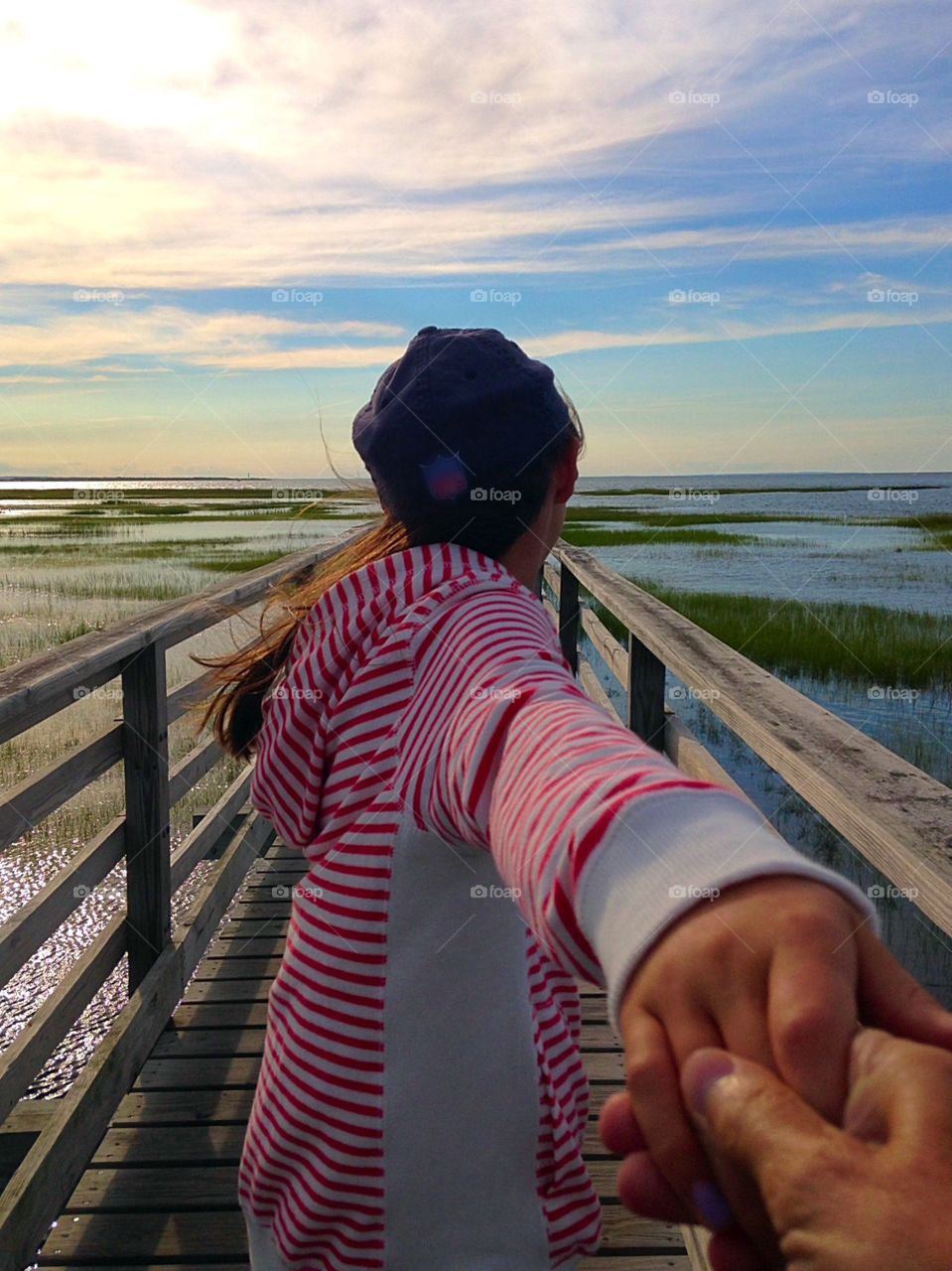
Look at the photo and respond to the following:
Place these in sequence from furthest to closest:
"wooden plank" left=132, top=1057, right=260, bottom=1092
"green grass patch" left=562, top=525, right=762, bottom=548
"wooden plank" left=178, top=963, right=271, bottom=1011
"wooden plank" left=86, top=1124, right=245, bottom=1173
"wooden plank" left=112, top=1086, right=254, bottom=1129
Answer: "green grass patch" left=562, top=525, right=762, bottom=548 → "wooden plank" left=178, top=963, right=271, bottom=1011 → "wooden plank" left=132, top=1057, right=260, bottom=1092 → "wooden plank" left=112, top=1086, right=254, bottom=1129 → "wooden plank" left=86, top=1124, right=245, bottom=1173

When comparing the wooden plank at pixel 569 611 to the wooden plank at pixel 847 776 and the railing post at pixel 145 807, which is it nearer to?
the railing post at pixel 145 807

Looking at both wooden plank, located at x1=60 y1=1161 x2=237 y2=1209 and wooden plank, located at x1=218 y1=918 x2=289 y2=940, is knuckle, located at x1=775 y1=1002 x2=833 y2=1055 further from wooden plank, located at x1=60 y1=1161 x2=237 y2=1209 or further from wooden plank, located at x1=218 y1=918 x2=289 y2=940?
wooden plank, located at x1=218 y1=918 x2=289 y2=940

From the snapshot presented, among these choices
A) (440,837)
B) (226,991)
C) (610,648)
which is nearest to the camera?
(440,837)

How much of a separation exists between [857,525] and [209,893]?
34129mm

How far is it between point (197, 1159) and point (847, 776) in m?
1.86

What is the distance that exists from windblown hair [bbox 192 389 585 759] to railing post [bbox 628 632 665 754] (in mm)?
1890

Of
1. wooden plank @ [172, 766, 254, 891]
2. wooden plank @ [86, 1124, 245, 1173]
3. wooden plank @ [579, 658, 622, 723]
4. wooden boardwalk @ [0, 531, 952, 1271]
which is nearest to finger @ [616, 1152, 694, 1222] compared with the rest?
wooden boardwalk @ [0, 531, 952, 1271]

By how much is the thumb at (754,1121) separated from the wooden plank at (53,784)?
68.1 inches

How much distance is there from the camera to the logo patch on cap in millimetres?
936

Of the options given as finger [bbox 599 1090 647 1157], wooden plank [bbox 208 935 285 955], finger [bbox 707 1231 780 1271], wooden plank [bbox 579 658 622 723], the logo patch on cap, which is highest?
the logo patch on cap

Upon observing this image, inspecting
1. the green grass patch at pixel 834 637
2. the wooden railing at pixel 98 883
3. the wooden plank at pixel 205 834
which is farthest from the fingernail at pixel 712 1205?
the green grass patch at pixel 834 637

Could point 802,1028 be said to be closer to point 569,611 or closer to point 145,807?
point 145,807

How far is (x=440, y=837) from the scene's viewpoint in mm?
659

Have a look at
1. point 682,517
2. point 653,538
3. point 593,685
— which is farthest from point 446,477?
point 682,517
